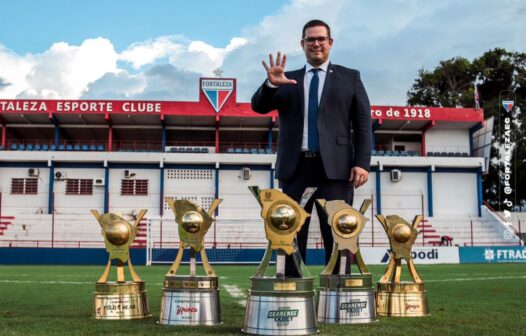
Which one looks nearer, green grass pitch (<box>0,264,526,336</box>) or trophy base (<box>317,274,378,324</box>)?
green grass pitch (<box>0,264,526,336</box>)

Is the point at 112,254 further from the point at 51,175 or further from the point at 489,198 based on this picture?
the point at 489,198

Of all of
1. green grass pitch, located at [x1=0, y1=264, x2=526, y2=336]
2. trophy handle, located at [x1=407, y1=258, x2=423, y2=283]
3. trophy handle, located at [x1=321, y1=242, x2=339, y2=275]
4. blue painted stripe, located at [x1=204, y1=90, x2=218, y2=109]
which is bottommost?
green grass pitch, located at [x1=0, y1=264, x2=526, y2=336]

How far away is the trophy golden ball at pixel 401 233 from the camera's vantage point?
14.5 ft

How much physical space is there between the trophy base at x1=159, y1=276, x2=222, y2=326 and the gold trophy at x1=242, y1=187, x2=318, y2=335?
1.65 ft

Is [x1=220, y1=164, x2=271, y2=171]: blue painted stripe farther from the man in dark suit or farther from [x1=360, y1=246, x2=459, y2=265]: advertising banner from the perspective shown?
the man in dark suit

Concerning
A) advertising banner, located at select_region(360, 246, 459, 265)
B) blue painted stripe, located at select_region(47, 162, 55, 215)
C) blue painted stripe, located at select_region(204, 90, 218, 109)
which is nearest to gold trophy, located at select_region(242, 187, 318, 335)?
advertising banner, located at select_region(360, 246, 459, 265)

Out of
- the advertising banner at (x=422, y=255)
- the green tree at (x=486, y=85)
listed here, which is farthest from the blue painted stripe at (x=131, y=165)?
the green tree at (x=486, y=85)

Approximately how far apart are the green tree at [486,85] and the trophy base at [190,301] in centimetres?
4171

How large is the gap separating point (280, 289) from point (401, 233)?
1.59 metres

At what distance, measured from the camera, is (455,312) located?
4.54m

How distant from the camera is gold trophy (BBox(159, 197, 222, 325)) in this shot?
3684mm

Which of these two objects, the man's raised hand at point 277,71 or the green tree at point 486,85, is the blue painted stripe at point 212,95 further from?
the man's raised hand at point 277,71

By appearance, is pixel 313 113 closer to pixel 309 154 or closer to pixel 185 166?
pixel 309 154

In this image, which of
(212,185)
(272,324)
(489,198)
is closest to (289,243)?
(272,324)
